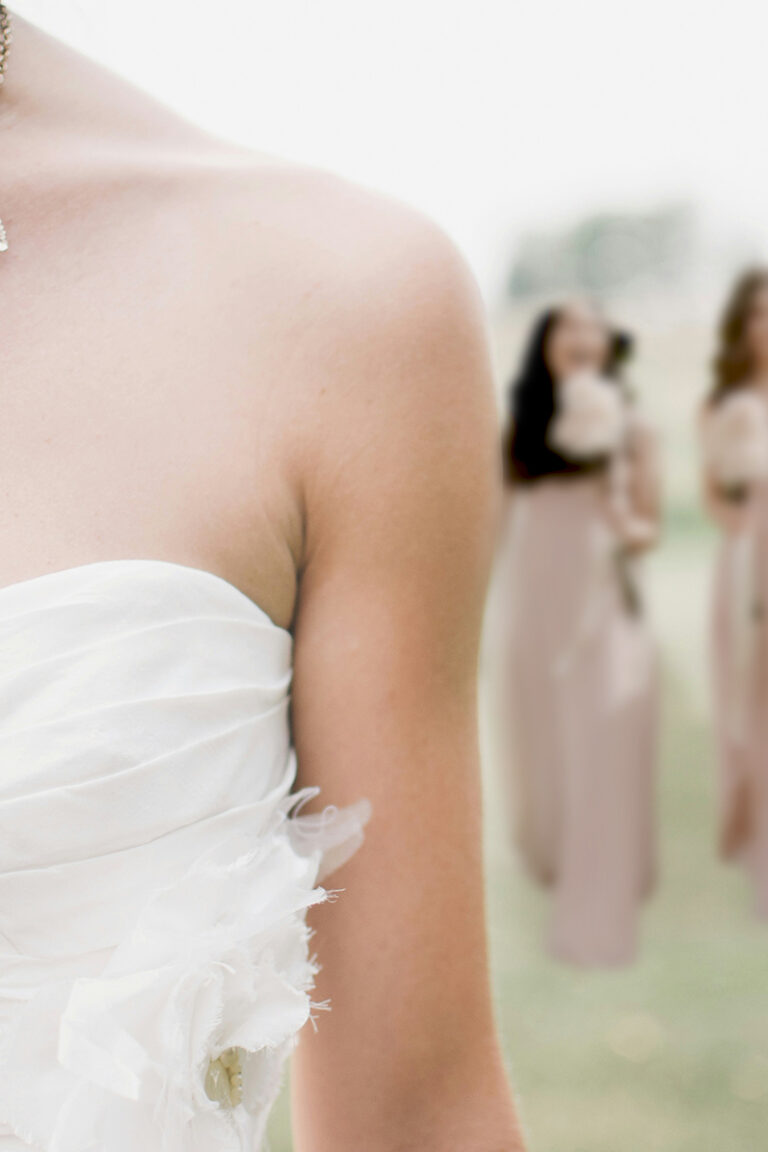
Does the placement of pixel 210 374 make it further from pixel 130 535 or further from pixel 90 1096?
pixel 90 1096

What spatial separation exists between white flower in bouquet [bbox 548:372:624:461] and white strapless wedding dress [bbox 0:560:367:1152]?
9.65 feet

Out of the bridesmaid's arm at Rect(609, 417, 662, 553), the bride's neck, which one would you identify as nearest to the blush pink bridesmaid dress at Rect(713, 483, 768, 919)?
the bridesmaid's arm at Rect(609, 417, 662, 553)

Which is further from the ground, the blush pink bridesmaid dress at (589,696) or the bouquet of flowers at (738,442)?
the bouquet of flowers at (738,442)

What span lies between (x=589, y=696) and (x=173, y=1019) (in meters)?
3.05

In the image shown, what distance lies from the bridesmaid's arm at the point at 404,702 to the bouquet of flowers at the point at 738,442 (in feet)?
9.80

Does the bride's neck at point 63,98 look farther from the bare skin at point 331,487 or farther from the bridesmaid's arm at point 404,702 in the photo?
the bridesmaid's arm at point 404,702

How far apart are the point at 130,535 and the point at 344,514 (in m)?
0.10

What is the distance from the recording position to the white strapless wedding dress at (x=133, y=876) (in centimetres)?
53

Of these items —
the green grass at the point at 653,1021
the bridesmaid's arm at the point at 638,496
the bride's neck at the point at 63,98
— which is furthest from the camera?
the bridesmaid's arm at the point at 638,496

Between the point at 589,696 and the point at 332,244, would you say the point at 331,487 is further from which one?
the point at 589,696

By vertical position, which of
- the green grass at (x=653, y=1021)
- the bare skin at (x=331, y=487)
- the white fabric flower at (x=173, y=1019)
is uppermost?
the bare skin at (x=331, y=487)

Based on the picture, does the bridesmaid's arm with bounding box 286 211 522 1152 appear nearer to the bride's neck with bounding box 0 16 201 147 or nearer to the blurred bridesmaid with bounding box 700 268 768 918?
the bride's neck with bounding box 0 16 201 147

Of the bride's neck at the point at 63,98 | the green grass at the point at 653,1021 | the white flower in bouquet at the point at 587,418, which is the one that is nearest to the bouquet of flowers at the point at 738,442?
the white flower in bouquet at the point at 587,418

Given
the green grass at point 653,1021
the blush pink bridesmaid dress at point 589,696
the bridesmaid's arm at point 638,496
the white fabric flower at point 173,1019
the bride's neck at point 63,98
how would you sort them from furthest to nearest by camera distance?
the bridesmaid's arm at point 638,496 → the blush pink bridesmaid dress at point 589,696 → the green grass at point 653,1021 → the bride's neck at point 63,98 → the white fabric flower at point 173,1019
